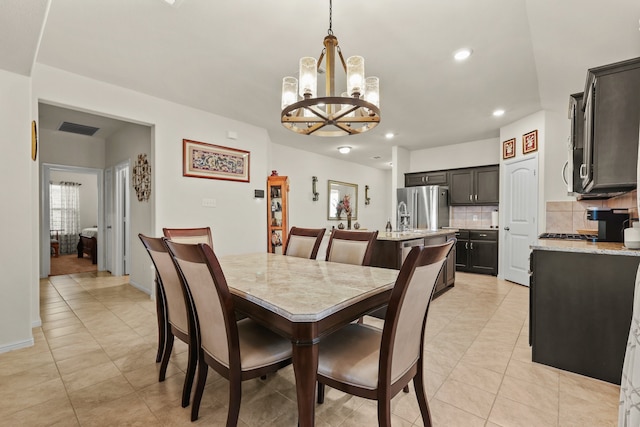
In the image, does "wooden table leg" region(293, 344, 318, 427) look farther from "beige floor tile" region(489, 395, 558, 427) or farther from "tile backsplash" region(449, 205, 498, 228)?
"tile backsplash" region(449, 205, 498, 228)

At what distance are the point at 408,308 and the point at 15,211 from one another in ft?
10.1

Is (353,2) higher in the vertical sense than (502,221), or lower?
higher

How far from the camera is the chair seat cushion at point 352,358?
1170 mm

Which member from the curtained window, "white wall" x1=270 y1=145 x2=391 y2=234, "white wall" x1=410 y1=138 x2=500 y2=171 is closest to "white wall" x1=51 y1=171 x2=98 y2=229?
the curtained window

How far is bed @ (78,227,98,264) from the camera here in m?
6.11

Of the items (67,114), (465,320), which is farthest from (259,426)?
(67,114)

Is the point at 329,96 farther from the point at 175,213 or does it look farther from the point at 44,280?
the point at 44,280

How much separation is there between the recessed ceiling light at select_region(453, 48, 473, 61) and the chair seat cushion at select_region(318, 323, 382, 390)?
8.18ft

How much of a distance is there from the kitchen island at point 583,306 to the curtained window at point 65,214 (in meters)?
10.0

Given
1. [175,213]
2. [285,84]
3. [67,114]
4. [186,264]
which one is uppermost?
[67,114]

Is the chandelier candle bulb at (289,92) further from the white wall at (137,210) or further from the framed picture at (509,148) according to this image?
the framed picture at (509,148)

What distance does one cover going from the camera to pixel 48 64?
2.78 metres

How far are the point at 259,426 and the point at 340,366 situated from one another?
25.1 inches

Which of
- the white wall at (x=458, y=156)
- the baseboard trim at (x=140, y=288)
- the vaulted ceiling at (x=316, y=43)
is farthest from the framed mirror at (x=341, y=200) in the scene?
the baseboard trim at (x=140, y=288)
